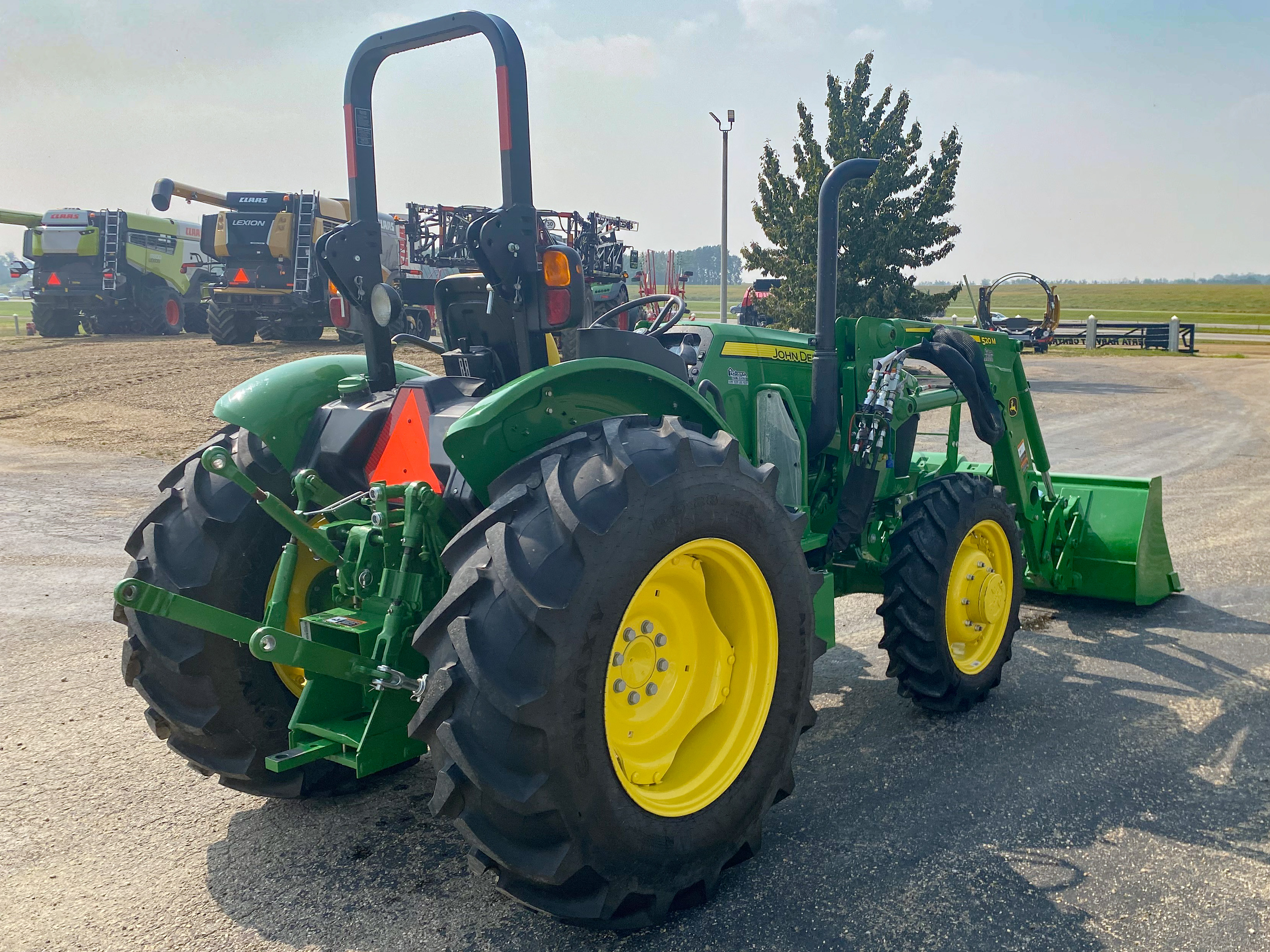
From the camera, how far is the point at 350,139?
3.57m

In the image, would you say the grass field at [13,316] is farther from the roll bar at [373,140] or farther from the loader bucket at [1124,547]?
the loader bucket at [1124,547]

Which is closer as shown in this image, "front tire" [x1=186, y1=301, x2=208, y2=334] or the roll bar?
the roll bar

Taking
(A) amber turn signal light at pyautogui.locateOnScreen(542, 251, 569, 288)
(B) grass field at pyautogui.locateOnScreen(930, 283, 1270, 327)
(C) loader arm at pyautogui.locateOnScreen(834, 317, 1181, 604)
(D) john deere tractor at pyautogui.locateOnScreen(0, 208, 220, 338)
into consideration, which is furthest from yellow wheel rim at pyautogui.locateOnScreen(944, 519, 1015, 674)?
(B) grass field at pyautogui.locateOnScreen(930, 283, 1270, 327)

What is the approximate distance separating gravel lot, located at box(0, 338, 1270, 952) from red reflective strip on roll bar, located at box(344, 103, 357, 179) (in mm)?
2286

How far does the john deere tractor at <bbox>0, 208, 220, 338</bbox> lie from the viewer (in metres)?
A: 25.3

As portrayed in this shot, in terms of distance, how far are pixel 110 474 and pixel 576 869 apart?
31.8ft

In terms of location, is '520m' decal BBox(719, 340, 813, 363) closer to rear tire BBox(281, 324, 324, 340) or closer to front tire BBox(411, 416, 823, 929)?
front tire BBox(411, 416, 823, 929)

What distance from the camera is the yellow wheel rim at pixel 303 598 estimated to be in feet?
11.8

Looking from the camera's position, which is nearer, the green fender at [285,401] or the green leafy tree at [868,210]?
the green fender at [285,401]

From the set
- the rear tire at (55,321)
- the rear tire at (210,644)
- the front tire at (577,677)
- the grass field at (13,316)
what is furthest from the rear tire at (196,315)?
the front tire at (577,677)

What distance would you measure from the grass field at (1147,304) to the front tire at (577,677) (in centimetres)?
3161

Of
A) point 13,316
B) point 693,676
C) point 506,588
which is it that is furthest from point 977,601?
point 13,316

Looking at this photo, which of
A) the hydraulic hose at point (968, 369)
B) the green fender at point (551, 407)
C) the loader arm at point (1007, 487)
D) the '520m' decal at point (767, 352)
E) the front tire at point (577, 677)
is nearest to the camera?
the front tire at point (577, 677)

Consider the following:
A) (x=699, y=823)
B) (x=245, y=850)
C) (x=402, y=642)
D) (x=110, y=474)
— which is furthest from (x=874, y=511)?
(x=110, y=474)
